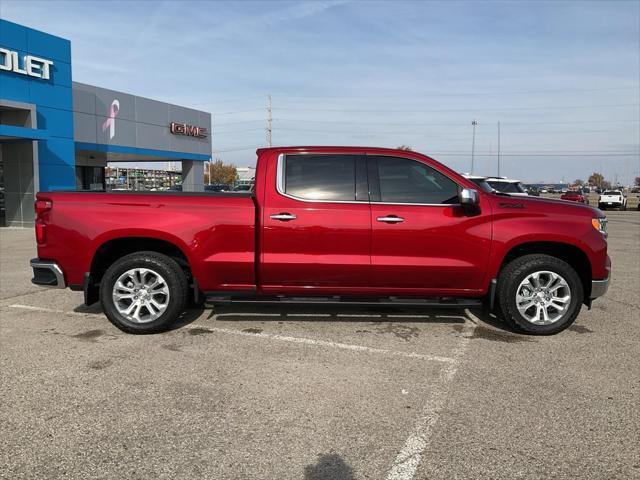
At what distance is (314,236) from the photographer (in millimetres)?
5129

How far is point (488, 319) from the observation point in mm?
6066

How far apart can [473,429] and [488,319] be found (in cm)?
294

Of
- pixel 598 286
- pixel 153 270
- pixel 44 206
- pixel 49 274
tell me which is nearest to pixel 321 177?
pixel 153 270

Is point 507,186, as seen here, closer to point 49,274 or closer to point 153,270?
point 153,270

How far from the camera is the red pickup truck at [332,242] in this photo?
5152 mm

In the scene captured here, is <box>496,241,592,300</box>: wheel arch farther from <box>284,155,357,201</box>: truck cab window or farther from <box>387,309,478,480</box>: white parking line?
<box>284,155,357,201</box>: truck cab window

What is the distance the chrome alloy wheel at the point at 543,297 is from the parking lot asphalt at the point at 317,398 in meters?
0.27

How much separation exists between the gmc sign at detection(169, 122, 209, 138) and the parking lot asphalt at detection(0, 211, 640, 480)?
25542 millimetres

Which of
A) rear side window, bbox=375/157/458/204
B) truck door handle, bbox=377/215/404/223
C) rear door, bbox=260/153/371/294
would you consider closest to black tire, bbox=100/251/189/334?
rear door, bbox=260/153/371/294

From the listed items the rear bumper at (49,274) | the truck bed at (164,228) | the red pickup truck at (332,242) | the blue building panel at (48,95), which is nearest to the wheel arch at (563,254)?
the red pickup truck at (332,242)

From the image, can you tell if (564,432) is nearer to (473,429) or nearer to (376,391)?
(473,429)

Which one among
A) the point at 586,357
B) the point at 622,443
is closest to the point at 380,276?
the point at 586,357

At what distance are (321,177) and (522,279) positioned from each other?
2.32 metres

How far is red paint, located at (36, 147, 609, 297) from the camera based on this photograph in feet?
16.9
